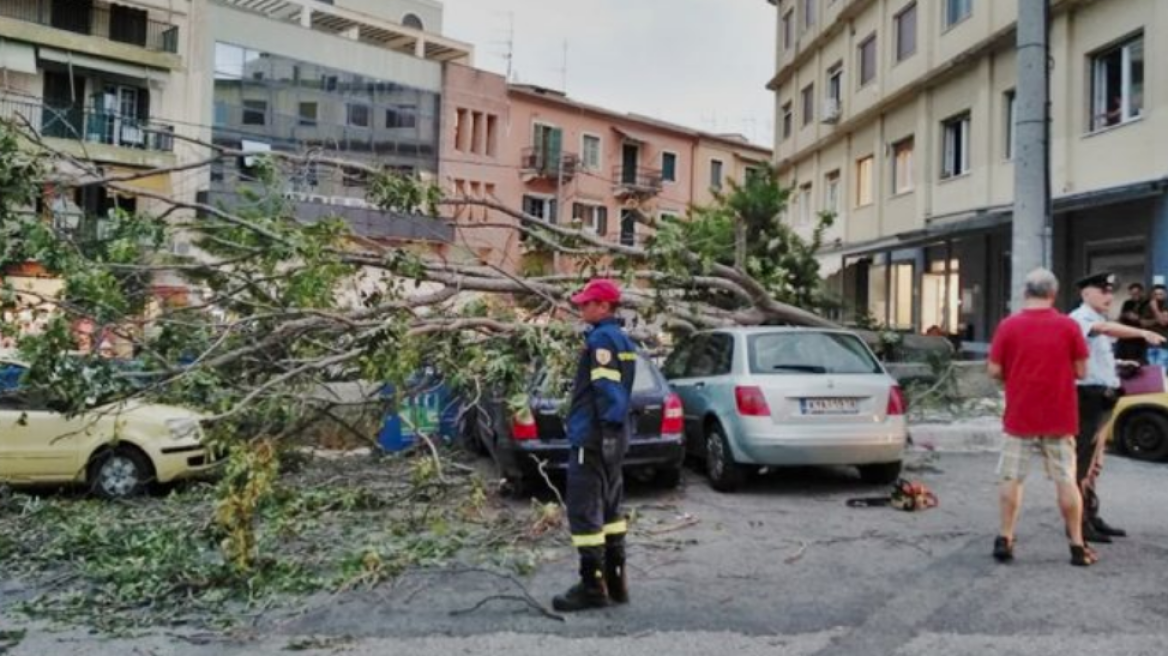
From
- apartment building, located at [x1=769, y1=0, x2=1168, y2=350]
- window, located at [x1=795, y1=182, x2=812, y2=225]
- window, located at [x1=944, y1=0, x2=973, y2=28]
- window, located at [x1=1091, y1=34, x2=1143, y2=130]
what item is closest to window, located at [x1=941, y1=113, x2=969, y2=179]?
apartment building, located at [x1=769, y1=0, x2=1168, y2=350]

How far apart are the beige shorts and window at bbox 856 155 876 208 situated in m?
22.9

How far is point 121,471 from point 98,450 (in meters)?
0.33

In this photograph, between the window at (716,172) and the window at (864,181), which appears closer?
the window at (864,181)

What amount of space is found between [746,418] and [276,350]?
4.34 m

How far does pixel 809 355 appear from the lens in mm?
8961

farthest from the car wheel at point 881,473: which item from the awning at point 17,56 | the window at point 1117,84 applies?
the awning at point 17,56

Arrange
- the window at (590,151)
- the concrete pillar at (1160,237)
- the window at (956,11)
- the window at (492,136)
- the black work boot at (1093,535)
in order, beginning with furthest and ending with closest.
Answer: the window at (590,151) → the window at (492,136) → the window at (956,11) → the concrete pillar at (1160,237) → the black work boot at (1093,535)

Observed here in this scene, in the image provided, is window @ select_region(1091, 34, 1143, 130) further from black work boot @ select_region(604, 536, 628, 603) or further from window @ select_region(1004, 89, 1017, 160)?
black work boot @ select_region(604, 536, 628, 603)

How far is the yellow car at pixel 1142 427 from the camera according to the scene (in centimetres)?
1039

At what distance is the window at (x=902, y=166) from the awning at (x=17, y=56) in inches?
965

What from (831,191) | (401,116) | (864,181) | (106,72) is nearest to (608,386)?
(864,181)

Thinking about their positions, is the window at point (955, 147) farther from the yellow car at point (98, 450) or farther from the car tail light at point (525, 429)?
the yellow car at point (98, 450)

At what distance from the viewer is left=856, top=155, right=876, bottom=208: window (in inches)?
1110

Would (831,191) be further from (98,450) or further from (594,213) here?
(98,450)
